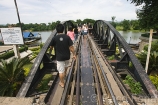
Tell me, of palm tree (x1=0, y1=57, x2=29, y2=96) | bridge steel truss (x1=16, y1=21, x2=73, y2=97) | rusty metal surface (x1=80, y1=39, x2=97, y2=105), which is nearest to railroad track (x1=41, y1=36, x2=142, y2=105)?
rusty metal surface (x1=80, y1=39, x2=97, y2=105)

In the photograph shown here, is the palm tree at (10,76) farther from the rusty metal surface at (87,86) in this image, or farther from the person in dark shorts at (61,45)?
the person in dark shorts at (61,45)

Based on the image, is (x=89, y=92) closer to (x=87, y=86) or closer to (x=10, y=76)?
(x=87, y=86)

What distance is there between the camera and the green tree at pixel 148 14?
16852 mm

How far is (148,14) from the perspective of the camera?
17734mm

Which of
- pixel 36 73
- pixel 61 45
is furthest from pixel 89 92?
pixel 36 73

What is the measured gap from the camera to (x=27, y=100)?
118 inches

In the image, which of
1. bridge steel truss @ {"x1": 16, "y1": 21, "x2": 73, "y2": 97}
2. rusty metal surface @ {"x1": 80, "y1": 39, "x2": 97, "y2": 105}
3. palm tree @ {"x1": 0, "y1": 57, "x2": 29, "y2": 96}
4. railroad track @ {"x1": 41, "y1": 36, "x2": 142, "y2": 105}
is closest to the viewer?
railroad track @ {"x1": 41, "y1": 36, "x2": 142, "y2": 105}

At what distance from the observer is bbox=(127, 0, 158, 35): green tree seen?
55.3 feet

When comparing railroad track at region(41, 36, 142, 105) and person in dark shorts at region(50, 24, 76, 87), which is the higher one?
person in dark shorts at region(50, 24, 76, 87)

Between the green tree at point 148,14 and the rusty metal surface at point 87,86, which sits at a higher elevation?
the green tree at point 148,14

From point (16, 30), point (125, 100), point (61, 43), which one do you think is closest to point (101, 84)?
point (125, 100)

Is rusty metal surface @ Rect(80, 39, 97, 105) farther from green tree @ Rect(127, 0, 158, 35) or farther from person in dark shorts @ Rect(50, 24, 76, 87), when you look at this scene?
green tree @ Rect(127, 0, 158, 35)

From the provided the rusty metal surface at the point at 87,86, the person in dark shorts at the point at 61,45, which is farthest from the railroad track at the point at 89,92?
the person in dark shorts at the point at 61,45

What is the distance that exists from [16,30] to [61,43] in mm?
5849
